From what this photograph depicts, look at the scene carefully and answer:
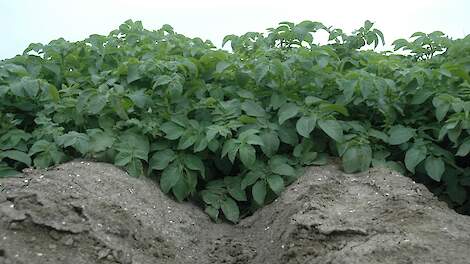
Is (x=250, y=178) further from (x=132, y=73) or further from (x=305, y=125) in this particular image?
(x=132, y=73)

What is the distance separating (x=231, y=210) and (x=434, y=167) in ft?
3.56

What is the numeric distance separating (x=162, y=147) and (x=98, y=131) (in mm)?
355

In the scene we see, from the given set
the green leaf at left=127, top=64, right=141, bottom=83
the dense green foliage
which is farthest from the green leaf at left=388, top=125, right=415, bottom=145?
the green leaf at left=127, top=64, right=141, bottom=83

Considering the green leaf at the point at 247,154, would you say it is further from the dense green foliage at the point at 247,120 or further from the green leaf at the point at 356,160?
the green leaf at the point at 356,160

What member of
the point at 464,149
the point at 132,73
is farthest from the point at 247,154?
the point at 464,149

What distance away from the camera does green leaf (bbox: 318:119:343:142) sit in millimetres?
3277

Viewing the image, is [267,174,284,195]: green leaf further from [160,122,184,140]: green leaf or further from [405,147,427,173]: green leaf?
[405,147,427,173]: green leaf

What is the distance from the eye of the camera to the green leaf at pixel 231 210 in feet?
10.7

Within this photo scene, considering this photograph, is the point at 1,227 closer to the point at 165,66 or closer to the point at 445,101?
the point at 165,66

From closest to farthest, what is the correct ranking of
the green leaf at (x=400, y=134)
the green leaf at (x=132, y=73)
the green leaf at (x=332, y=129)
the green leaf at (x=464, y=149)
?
the green leaf at (x=464, y=149)
the green leaf at (x=332, y=129)
the green leaf at (x=400, y=134)
the green leaf at (x=132, y=73)

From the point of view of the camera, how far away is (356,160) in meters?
3.27

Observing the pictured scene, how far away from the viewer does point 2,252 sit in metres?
2.24

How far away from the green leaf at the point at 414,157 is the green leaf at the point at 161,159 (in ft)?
4.09

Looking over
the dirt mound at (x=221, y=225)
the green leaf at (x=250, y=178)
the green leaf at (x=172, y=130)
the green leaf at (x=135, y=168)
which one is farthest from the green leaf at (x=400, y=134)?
the green leaf at (x=135, y=168)
